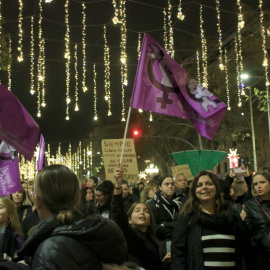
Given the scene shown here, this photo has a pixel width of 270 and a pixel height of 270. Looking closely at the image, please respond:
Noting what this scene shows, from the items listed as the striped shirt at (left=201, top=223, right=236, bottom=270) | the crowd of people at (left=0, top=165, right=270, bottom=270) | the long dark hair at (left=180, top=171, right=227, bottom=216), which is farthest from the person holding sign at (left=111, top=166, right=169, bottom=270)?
the striped shirt at (left=201, top=223, right=236, bottom=270)

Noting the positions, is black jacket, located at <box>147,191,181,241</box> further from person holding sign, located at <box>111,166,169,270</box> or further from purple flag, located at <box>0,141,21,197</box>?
purple flag, located at <box>0,141,21,197</box>

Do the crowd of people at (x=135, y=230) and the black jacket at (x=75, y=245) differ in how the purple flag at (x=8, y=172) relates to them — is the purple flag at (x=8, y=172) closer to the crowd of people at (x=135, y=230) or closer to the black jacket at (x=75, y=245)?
the crowd of people at (x=135, y=230)

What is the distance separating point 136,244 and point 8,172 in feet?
8.53

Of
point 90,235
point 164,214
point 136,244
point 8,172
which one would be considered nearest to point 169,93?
point 164,214

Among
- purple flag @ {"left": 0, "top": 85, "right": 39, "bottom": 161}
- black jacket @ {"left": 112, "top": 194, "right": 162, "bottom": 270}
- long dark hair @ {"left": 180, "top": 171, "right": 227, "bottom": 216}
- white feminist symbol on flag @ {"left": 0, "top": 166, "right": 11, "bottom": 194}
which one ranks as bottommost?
black jacket @ {"left": 112, "top": 194, "right": 162, "bottom": 270}

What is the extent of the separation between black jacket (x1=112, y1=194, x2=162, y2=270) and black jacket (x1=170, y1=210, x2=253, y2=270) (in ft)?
1.45

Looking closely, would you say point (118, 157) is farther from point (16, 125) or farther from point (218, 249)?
point (218, 249)

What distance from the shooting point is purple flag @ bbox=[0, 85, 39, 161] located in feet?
18.6

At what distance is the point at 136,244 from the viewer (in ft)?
16.5

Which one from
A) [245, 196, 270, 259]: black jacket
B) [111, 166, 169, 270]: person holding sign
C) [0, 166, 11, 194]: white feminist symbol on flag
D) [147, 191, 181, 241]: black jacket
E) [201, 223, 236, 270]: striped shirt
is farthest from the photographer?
[0, 166, 11, 194]: white feminist symbol on flag

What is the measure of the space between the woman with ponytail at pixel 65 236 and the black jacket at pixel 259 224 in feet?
10.5

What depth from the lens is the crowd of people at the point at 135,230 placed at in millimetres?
2346

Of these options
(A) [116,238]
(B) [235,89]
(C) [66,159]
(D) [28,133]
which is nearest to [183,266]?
(A) [116,238]

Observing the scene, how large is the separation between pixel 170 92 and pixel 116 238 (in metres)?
4.47
